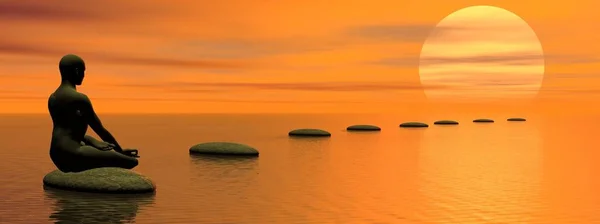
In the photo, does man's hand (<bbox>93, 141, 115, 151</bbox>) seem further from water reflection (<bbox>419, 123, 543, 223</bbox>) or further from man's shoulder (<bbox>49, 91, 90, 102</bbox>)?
water reflection (<bbox>419, 123, 543, 223</bbox>)

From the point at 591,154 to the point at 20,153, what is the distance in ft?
171

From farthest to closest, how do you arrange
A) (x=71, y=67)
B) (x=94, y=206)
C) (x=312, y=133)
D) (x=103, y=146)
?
(x=312, y=133), (x=103, y=146), (x=71, y=67), (x=94, y=206)

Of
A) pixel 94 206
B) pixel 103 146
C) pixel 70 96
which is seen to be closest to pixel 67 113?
pixel 70 96

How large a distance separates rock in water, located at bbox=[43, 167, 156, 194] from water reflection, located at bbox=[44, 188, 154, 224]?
1.11 feet

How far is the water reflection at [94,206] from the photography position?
23500mm

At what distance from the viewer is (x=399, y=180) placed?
132ft

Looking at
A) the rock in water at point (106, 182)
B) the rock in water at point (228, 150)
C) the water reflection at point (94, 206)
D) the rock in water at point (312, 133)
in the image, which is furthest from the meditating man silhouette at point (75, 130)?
the rock in water at point (312, 133)

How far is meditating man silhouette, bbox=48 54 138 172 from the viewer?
29578 millimetres

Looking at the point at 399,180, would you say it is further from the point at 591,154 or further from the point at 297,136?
the point at 297,136

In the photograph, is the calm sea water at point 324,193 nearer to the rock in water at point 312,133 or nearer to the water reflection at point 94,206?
the water reflection at point 94,206

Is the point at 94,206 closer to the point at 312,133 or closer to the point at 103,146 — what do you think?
the point at 103,146

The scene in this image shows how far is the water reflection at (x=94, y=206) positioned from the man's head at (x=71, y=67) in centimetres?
487

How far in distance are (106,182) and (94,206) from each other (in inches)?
137

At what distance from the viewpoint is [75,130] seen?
30.1 m
